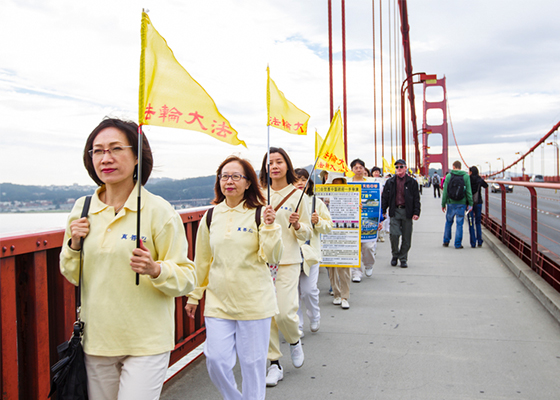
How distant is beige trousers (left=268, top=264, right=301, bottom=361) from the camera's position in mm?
3812

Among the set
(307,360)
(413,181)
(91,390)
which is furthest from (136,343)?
(413,181)

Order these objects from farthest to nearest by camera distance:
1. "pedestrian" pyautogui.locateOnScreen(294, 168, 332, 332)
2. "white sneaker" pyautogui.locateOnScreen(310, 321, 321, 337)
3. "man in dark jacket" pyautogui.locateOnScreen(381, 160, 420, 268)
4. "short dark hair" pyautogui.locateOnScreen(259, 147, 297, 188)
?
"man in dark jacket" pyautogui.locateOnScreen(381, 160, 420, 268) < "white sneaker" pyautogui.locateOnScreen(310, 321, 321, 337) < "pedestrian" pyautogui.locateOnScreen(294, 168, 332, 332) < "short dark hair" pyautogui.locateOnScreen(259, 147, 297, 188)

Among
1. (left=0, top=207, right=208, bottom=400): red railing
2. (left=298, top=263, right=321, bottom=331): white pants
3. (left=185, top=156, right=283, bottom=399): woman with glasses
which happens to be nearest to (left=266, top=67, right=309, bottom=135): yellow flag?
(left=185, top=156, right=283, bottom=399): woman with glasses

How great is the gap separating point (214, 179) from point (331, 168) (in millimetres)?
2606

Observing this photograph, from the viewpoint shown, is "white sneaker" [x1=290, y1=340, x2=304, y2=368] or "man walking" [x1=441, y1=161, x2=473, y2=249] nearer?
"white sneaker" [x1=290, y1=340, x2=304, y2=368]

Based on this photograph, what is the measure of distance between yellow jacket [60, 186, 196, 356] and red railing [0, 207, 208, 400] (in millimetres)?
439

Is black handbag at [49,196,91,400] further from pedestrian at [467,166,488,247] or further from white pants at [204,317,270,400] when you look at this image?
pedestrian at [467,166,488,247]

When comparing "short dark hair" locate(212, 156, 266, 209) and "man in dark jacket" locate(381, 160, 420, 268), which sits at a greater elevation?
"short dark hair" locate(212, 156, 266, 209)

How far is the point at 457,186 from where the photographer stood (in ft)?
34.2

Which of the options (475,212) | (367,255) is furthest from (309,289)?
(475,212)

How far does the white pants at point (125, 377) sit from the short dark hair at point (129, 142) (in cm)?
76

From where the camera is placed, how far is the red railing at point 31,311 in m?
2.36

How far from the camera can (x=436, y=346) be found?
4.53 metres

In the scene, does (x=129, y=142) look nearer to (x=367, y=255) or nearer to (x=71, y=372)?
(x=71, y=372)
